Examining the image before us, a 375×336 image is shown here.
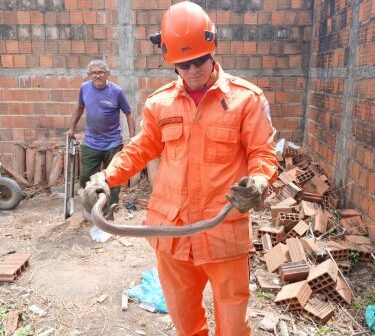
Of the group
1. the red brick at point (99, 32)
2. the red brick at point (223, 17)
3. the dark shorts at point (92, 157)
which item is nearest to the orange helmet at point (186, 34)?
the dark shorts at point (92, 157)

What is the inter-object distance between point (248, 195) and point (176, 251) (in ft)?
1.93

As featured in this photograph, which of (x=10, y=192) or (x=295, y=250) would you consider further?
(x=10, y=192)

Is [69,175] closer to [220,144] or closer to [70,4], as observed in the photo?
[70,4]

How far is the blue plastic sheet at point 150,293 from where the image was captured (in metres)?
3.22

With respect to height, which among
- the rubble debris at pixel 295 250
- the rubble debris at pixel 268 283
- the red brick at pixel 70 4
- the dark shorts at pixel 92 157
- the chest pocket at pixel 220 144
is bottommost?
the rubble debris at pixel 268 283

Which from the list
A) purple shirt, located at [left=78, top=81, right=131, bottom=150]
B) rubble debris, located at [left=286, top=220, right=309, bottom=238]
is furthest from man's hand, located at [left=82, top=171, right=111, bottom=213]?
purple shirt, located at [left=78, top=81, right=131, bottom=150]

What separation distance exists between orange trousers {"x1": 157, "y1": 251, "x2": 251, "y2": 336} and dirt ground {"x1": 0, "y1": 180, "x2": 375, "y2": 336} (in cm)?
88

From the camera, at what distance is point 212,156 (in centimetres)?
191

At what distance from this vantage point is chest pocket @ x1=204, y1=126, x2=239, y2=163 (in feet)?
6.18

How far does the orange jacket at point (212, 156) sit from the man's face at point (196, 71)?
0.06 m

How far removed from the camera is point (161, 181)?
208 cm

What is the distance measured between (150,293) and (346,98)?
10.5 ft

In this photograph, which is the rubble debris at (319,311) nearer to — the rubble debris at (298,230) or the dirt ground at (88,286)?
the dirt ground at (88,286)

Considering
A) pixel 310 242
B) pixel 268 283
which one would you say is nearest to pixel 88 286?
pixel 268 283
